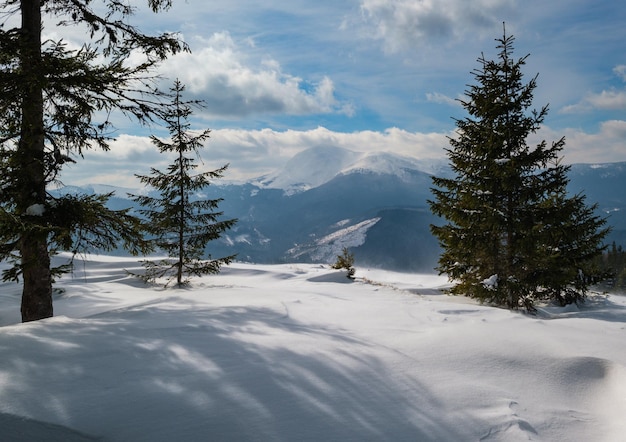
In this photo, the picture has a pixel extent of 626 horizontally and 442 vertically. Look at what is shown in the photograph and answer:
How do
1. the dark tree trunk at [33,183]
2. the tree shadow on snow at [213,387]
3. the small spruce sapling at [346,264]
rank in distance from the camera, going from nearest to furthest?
1. the tree shadow on snow at [213,387]
2. the dark tree trunk at [33,183]
3. the small spruce sapling at [346,264]

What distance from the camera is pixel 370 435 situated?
2699 mm

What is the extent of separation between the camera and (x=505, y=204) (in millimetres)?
11789

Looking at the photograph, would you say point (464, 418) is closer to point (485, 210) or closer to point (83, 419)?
point (83, 419)

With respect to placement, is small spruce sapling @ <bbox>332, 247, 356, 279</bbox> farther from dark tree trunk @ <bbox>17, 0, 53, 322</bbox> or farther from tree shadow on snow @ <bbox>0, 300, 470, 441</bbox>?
tree shadow on snow @ <bbox>0, 300, 470, 441</bbox>

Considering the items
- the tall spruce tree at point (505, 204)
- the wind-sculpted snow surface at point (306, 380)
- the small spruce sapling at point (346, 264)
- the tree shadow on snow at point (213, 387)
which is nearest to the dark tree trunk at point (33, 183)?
the wind-sculpted snow surface at point (306, 380)

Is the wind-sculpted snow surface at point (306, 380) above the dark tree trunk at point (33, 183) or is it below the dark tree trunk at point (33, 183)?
below

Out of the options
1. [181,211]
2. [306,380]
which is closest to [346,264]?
[181,211]

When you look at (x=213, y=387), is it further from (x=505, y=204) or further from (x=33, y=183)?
(x=505, y=204)

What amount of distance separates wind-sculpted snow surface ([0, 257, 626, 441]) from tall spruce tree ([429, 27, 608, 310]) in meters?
6.14

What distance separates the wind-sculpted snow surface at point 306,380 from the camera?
8.89 ft

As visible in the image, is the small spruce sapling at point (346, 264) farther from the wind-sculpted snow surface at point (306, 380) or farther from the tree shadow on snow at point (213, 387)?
the tree shadow on snow at point (213, 387)

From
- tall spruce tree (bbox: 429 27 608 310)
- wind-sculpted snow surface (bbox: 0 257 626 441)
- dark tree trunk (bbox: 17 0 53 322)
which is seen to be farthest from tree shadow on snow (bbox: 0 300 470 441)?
tall spruce tree (bbox: 429 27 608 310)

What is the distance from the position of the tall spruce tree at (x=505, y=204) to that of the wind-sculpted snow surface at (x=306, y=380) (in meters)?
6.14

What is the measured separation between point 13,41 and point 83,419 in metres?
6.46
